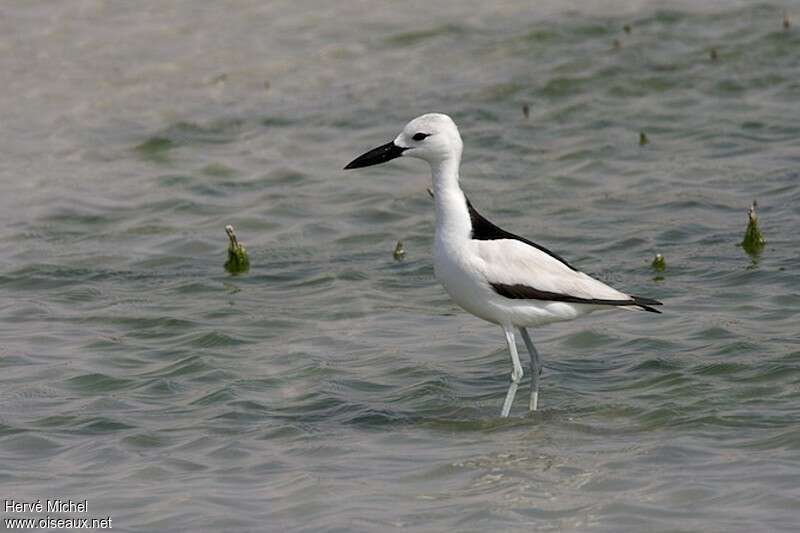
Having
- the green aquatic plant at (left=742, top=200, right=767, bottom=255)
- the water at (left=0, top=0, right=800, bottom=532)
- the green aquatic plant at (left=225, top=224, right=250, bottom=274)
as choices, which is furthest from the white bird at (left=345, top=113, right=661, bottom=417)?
the green aquatic plant at (left=225, top=224, right=250, bottom=274)

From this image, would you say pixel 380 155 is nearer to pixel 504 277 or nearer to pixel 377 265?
pixel 504 277

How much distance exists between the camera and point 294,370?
11383mm

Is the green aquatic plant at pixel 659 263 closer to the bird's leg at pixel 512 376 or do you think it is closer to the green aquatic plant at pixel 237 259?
the bird's leg at pixel 512 376

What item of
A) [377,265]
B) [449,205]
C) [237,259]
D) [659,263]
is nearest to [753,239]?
[659,263]

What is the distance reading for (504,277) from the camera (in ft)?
32.9

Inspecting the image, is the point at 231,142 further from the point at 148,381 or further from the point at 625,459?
the point at 625,459

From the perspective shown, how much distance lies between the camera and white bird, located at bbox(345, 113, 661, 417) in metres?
10.0

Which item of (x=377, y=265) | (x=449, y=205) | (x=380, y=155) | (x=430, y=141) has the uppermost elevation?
(x=430, y=141)

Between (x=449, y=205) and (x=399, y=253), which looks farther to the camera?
(x=399, y=253)

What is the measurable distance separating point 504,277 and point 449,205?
2.11 feet

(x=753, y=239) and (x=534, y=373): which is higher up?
(x=753, y=239)

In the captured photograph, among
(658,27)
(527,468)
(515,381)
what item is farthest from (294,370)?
(658,27)

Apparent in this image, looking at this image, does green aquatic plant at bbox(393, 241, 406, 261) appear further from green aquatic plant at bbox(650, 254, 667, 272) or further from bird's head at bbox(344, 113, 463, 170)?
bird's head at bbox(344, 113, 463, 170)

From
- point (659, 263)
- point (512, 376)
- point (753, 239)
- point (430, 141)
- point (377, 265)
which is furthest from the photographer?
point (377, 265)
